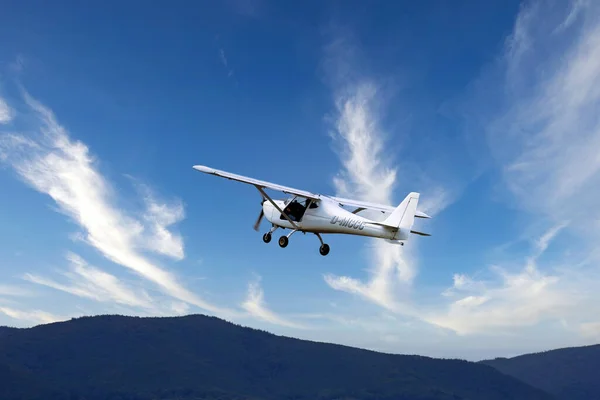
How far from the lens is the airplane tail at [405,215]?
43.2 metres

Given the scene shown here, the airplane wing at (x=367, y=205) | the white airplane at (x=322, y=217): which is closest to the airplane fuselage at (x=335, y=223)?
the white airplane at (x=322, y=217)

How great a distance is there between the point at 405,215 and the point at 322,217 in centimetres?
627

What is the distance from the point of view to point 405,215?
142ft

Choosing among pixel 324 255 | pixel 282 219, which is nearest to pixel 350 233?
pixel 324 255

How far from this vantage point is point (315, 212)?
153 feet

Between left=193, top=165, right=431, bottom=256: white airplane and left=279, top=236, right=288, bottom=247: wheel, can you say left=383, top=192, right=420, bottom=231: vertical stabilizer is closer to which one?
left=193, top=165, right=431, bottom=256: white airplane

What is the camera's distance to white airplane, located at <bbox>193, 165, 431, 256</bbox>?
4344 centimetres

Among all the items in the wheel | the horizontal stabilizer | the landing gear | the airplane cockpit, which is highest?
the horizontal stabilizer

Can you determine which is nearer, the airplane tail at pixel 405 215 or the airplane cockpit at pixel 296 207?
the airplane tail at pixel 405 215

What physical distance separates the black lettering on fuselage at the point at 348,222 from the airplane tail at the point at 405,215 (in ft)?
5.64

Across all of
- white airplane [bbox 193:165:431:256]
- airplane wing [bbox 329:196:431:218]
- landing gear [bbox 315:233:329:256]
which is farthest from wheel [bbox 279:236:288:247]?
airplane wing [bbox 329:196:431:218]

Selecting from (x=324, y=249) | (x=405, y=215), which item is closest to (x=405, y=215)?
(x=405, y=215)

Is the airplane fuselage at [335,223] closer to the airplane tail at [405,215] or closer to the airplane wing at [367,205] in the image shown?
the airplane tail at [405,215]

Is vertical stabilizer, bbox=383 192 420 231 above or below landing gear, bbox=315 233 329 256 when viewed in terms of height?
above
